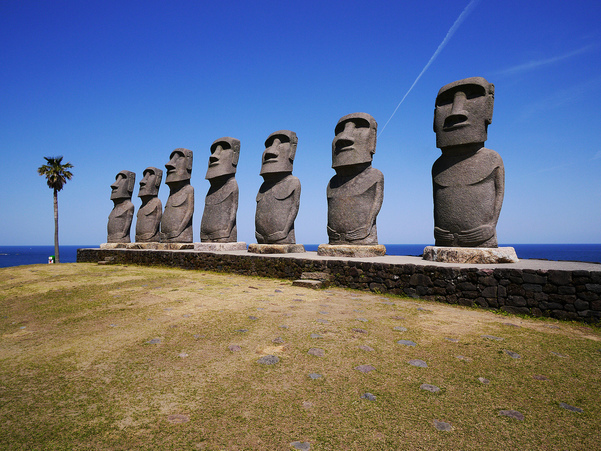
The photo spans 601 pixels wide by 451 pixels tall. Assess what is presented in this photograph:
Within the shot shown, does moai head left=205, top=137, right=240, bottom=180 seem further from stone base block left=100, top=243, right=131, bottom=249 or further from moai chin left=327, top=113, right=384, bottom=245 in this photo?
stone base block left=100, top=243, right=131, bottom=249

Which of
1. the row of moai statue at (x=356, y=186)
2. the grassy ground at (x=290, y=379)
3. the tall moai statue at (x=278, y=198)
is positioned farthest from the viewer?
the tall moai statue at (x=278, y=198)

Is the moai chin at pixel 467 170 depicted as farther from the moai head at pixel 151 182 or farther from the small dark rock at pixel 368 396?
the moai head at pixel 151 182

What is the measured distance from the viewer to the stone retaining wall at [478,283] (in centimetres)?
521

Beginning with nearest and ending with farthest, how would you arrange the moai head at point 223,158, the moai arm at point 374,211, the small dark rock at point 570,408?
the small dark rock at point 570,408 < the moai arm at point 374,211 < the moai head at point 223,158

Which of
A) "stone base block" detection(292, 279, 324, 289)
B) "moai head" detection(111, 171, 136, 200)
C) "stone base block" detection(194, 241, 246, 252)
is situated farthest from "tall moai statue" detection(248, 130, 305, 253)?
"moai head" detection(111, 171, 136, 200)

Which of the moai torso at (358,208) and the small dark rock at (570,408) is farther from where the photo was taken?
the moai torso at (358,208)

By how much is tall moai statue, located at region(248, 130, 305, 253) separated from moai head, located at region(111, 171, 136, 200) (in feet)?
31.6

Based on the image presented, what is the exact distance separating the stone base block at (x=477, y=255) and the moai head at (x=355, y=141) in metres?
3.42

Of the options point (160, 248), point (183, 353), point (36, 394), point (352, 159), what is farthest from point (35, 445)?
point (160, 248)

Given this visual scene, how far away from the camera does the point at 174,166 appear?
14.9 meters

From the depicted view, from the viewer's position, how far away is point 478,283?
612 cm

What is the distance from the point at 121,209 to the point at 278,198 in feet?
34.6

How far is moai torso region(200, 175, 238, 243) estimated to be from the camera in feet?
42.9

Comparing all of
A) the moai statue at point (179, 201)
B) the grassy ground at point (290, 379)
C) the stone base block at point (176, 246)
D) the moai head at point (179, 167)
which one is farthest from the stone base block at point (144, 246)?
the grassy ground at point (290, 379)
